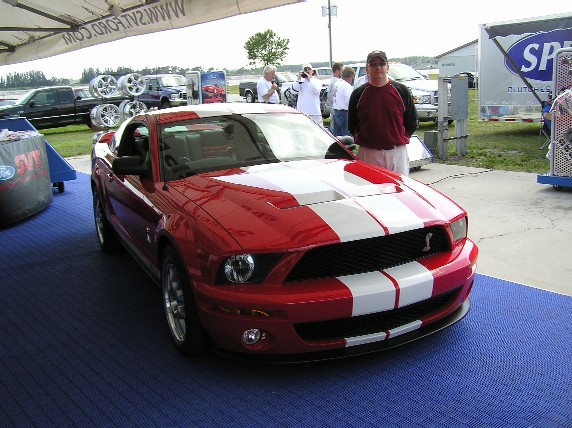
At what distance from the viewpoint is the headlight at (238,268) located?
296 centimetres

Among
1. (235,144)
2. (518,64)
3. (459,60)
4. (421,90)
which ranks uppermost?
(459,60)

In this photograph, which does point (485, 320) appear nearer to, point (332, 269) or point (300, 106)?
point (332, 269)

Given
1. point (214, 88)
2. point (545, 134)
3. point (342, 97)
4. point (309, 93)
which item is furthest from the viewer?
point (214, 88)

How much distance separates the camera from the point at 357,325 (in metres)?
2.99

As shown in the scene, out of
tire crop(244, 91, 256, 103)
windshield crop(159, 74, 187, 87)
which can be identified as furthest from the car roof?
tire crop(244, 91, 256, 103)

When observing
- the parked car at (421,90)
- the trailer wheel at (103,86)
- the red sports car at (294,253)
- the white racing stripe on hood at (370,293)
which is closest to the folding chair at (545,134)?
the parked car at (421,90)

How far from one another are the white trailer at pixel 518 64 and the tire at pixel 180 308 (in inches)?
380

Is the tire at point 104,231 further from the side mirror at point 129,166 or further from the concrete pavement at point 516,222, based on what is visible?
the concrete pavement at point 516,222

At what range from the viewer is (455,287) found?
324 centimetres

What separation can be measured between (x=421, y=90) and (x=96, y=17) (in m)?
8.90

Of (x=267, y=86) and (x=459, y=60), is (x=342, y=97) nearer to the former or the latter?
(x=267, y=86)

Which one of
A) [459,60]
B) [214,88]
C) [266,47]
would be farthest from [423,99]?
[266,47]

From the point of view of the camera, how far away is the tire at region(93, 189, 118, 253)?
5.57 metres

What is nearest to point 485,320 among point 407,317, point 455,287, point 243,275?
point 455,287
